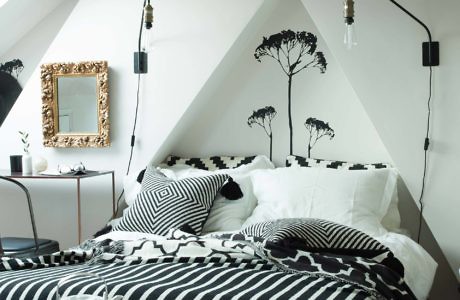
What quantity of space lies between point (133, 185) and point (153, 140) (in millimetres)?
297

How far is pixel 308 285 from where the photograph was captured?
1.72 meters

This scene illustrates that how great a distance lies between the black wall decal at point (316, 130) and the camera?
330 centimetres

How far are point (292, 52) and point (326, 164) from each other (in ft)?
2.29

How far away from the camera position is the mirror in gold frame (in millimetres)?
3400

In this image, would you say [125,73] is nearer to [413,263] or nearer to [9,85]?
[9,85]

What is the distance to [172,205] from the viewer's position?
8.99ft

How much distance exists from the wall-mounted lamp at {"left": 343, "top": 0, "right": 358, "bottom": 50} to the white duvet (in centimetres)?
94

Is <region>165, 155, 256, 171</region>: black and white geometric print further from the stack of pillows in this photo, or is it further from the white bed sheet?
the white bed sheet

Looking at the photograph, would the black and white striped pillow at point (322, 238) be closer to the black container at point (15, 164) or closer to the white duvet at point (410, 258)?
the white duvet at point (410, 258)

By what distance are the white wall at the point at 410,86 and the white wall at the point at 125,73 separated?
0.62 m

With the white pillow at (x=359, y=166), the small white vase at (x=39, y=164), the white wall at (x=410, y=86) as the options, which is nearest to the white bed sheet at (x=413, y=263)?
the white pillow at (x=359, y=166)

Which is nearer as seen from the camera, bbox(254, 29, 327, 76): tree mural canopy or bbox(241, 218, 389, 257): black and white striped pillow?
bbox(241, 218, 389, 257): black and white striped pillow

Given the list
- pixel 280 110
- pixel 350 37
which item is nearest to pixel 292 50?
pixel 280 110

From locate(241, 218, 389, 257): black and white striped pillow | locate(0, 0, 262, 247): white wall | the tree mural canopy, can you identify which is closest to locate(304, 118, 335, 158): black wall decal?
the tree mural canopy
